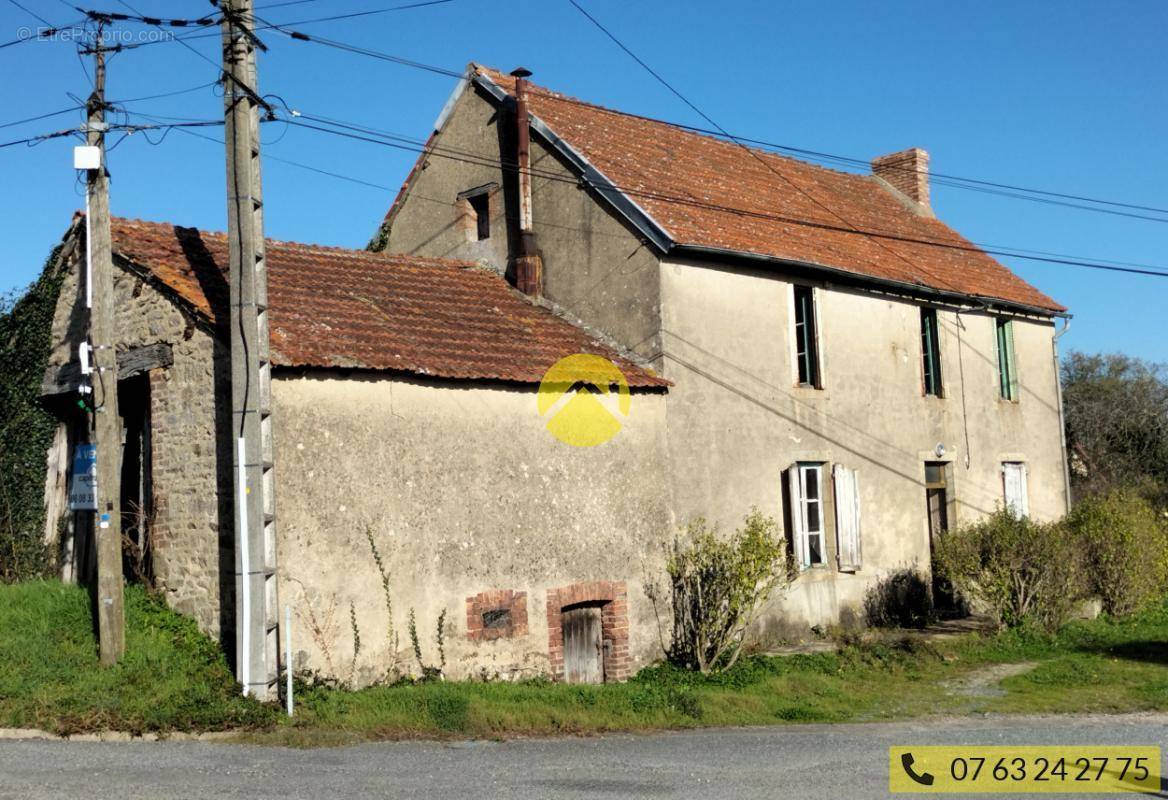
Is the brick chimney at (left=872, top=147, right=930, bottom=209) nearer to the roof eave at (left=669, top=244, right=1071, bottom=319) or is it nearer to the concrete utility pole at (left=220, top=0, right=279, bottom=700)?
the roof eave at (left=669, top=244, right=1071, bottom=319)

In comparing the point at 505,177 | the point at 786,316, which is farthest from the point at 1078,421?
the point at 505,177

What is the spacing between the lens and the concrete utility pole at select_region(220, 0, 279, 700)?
1065 centimetres

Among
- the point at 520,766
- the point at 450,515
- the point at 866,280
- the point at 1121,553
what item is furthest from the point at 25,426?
the point at 1121,553

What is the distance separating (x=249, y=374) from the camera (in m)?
10.8

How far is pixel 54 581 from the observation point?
13266 mm

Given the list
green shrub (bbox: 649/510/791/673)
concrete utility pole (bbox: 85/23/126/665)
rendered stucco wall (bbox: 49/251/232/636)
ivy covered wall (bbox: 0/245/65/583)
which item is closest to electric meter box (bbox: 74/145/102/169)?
concrete utility pole (bbox: 85/23/126/665)

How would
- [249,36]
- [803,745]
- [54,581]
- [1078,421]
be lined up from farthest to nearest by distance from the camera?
1. [1078,421]
2. [54,581]
3. [249,36]
4. [803,745]

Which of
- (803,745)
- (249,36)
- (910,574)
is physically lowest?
(803,745)

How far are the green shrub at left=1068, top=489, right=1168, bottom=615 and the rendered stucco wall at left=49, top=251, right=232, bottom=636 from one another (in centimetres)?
1230

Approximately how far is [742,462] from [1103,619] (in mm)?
6270

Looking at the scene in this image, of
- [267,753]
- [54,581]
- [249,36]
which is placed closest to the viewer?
[267,753]

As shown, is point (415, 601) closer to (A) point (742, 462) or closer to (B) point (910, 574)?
Answer: (A) point (742, 462)

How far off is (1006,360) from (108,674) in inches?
630

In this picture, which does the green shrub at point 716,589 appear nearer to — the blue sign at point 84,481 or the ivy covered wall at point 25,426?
the blue sign at point 84,481
